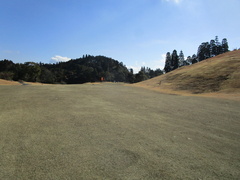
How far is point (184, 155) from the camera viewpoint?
277cm

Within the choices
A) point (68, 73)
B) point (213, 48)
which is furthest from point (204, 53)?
point (68, 73)

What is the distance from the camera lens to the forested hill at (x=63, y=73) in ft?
165

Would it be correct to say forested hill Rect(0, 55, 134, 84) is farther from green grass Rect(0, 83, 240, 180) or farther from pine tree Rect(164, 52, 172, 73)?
green grass Rect(0, 83, 240, 180)

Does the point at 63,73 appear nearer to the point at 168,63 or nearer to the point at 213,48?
the point at 168,63

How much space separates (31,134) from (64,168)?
1.63 m

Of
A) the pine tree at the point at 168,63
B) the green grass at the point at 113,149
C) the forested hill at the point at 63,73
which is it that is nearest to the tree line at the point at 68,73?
the forested hill at the point at 63,73

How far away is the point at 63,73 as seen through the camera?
86188 millimetres

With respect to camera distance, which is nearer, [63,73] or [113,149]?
[113,149]

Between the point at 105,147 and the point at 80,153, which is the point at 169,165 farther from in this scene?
the point at 80,153

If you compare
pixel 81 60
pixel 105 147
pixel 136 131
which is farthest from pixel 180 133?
pixel 81 60

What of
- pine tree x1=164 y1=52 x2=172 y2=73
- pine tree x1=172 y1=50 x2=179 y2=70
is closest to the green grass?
pine tree x1=172 y1=50 x2=179 y2=70

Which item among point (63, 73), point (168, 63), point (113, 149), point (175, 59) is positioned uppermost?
point (175, 59)

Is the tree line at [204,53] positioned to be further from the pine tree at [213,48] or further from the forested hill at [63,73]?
the forested hill at [63,73]

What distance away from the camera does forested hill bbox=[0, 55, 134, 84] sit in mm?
50250
